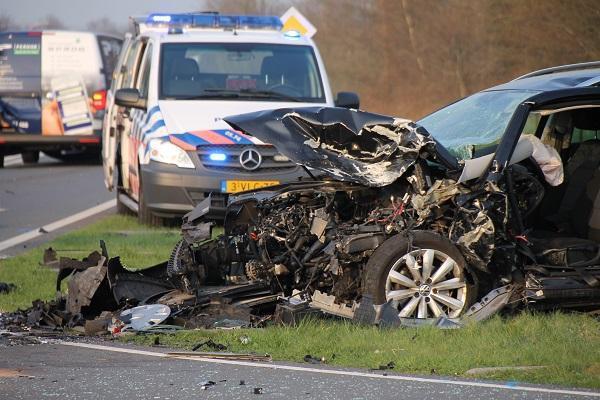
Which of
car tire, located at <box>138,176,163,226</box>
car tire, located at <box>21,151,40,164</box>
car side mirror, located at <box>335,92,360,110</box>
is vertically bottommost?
car tire, located at <box>21,151,40,164</box>

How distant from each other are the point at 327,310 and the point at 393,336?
0.55 m

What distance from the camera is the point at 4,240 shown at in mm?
13016

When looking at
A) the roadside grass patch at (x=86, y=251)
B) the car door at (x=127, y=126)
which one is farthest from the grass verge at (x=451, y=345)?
the car door at (x=127, y=126)

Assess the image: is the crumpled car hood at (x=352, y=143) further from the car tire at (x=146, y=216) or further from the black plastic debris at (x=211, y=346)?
the car tire at (x=146, y=216)

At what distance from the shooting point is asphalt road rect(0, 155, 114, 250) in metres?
15.2

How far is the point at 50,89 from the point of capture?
22031mm

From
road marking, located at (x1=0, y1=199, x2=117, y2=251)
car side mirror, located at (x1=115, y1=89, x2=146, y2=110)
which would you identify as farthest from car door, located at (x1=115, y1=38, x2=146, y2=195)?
road marking, located at (x1=0, y1=199, x2=117, y2=251)

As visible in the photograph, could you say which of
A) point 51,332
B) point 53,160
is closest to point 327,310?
point 51,332

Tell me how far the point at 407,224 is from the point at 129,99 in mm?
6400

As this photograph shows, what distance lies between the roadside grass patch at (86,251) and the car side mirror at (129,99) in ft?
4.36

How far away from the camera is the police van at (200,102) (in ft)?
41.8

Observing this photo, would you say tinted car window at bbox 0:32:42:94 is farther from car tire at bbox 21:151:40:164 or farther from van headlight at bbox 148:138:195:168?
van headlight at bbox 148:138:195:168

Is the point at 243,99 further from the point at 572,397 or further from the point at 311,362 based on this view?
the point at 572,397

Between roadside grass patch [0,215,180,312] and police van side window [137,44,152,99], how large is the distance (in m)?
1.49
